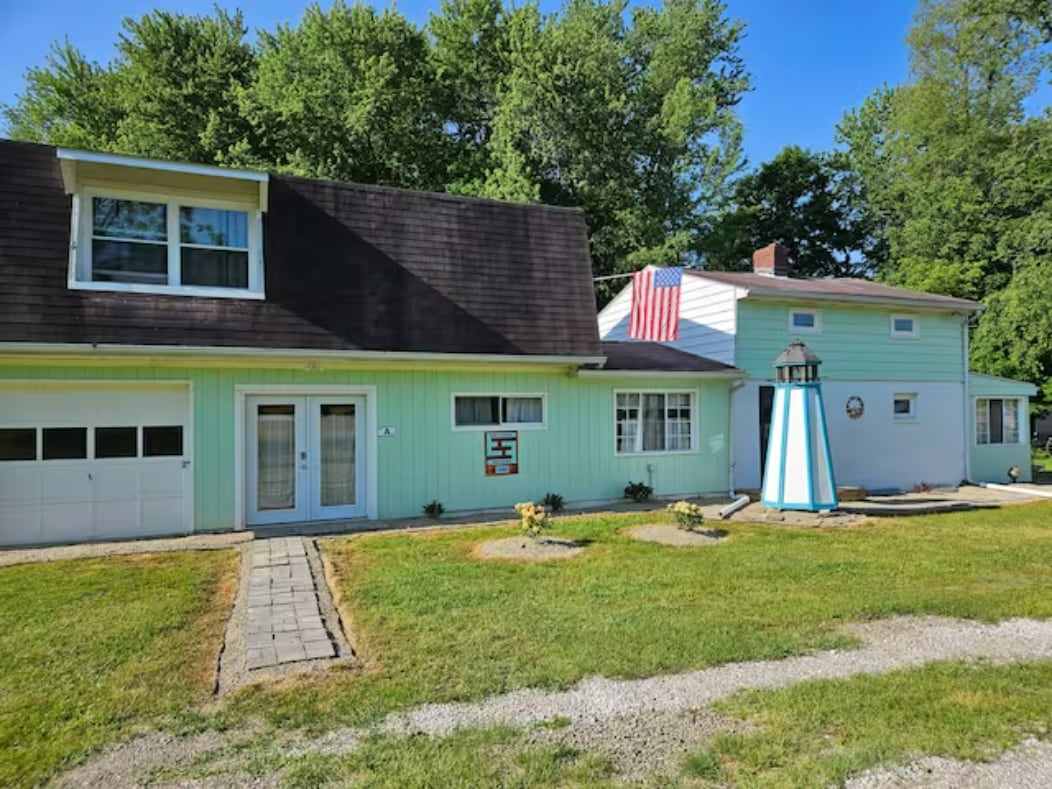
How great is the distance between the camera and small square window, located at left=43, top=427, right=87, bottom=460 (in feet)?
30.8

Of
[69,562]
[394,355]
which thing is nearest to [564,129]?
[394,355]

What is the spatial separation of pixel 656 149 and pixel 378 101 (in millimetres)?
11184

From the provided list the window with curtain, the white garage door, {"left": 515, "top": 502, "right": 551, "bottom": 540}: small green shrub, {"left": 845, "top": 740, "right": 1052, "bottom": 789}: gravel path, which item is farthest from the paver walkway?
the window with curtain

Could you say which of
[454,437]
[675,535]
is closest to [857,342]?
[675,535]

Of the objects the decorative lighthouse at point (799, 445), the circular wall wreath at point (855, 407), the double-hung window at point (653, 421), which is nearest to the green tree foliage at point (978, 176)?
the circular wall wreath at point (855, 407)

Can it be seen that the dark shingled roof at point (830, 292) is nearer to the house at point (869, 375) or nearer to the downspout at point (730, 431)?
the house at point (869, 375)

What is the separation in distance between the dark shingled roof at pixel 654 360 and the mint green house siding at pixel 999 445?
8111 millimetres

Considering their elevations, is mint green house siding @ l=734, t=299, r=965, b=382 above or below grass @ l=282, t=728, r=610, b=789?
above

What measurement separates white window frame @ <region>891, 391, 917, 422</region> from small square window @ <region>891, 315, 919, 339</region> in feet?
4.65

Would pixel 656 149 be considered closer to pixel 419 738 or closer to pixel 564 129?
pixel 564 129

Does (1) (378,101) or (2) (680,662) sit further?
(1) (378,101)

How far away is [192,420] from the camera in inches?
391

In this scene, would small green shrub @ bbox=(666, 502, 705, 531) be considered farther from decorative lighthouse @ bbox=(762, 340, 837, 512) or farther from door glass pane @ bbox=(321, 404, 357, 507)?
door glass pane @ bbox=(321, 404, 357, 507)

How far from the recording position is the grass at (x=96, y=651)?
3.81 m
